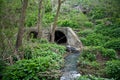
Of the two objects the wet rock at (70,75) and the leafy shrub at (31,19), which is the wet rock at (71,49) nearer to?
the leafy shrub at (31,19)

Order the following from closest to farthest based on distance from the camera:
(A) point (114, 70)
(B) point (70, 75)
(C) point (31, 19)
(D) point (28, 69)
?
(D) point (28, 69) → (A) point (114, 70) → (B) point (70, 75) → (C) point (31, 19)

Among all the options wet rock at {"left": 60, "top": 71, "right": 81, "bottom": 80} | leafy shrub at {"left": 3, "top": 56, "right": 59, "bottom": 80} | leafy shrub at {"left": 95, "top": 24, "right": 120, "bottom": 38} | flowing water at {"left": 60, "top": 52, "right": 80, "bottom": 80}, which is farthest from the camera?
leafy shrub at {"left": 95, "top": 24, "right": 120, "bottom": 38}

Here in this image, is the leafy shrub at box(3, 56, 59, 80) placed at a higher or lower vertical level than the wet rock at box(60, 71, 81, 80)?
higher

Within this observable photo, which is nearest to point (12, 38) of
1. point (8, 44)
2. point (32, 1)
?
point (8, 44)

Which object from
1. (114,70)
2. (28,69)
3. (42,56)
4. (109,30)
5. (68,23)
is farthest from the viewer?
(68,23)

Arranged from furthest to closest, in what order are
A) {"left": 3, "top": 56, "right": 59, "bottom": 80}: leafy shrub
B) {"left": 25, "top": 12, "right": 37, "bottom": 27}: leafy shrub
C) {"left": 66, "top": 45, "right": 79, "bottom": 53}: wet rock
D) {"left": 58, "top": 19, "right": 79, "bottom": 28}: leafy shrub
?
1. {"left": 58, "top": 19, "right": 79, "bottom": 28}: leafy shrub
2. {"left": 66, "top": 45, "right": 79, "bottom": 53}: wet rock
3. {"left": 25, "top": 12, "right": 37, "bottom": 27}: leafy shrub
4. {"left": 3, "top": 56, "right": 59, "bottom": 80}: leafy shrub

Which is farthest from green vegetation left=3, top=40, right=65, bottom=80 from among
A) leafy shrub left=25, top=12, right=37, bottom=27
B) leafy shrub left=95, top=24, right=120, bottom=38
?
leafy shrub left=95, top=24, right=120, bottom=38

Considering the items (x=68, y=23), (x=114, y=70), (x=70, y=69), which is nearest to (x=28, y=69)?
(x=70, y=69)

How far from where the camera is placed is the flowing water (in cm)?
1198

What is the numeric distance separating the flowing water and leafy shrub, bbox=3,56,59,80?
0.79 m

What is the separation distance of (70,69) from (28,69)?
112 inches

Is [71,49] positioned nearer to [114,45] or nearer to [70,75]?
[114,45]

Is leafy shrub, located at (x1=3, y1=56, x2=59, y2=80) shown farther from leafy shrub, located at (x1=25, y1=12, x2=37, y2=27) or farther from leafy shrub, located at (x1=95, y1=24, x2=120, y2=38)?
leafy shrub, located at (x1=95, y1=24, x2=120, y2=38)

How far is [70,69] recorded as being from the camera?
1347 cm
